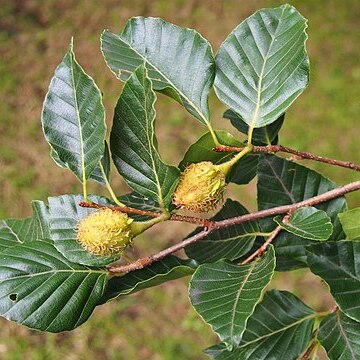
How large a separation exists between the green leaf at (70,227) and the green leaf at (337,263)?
29 centimetres

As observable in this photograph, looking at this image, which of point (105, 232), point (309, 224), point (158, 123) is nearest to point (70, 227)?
point (105, 232)

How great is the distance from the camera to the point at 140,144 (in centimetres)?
76

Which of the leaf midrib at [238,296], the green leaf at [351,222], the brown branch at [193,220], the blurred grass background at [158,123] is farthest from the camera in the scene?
the blurred grass background at [158,123]

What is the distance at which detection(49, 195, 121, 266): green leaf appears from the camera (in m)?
0.77

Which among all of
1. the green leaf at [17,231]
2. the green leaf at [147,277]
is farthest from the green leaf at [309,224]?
the green leaf at [17,231]

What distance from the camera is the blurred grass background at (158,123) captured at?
2.31 meters

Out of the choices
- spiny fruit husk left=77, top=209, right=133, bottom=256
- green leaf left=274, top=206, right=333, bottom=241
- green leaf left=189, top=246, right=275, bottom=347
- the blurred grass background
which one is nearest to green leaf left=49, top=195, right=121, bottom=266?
spiny fruit husk left=77, top=209, right=133, bottom=256

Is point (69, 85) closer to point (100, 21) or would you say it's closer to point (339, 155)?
point (339, 155)

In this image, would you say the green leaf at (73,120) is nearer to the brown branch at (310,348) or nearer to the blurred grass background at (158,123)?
the brown branch at (310,348)

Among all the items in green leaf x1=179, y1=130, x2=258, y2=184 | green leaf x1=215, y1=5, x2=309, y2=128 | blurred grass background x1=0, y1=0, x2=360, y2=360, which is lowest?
blurred grass background x1=0, y1=0, x2=360, y2=360

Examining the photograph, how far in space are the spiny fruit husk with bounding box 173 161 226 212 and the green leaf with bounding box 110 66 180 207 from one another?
0.01 meters

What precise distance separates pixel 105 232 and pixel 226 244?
26 cm

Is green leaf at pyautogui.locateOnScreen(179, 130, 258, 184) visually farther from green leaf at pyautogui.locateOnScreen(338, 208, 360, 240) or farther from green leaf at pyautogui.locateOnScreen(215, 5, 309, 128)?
green leaf at pyautogui.locateOnScreen(338, 208, 360, 240)

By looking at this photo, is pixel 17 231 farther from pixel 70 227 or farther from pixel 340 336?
pixel 340 336
